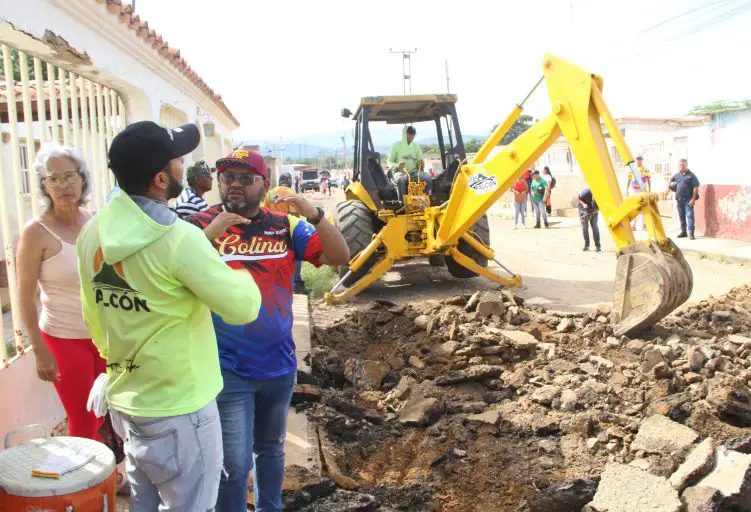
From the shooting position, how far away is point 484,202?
7.44m

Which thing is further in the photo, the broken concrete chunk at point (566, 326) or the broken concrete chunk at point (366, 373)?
the broken concrete chunk at point (566, 326)

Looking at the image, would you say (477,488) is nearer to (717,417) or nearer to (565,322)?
(717,417)

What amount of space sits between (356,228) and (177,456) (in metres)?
6.72

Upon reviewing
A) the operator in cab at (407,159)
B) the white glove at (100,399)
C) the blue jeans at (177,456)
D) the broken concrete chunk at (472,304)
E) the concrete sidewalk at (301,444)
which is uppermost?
the operator in cab at (407,159)

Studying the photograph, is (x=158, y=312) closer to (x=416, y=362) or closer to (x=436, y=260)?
(x=416, y=362)

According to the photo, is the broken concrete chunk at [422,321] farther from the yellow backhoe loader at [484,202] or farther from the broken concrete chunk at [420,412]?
the broken concrete chunk at [420,412]

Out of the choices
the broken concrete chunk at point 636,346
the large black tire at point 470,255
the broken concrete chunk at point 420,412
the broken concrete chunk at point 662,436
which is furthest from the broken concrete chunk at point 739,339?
the large black tire at point 470,255

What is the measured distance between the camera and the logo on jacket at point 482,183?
24.0ft

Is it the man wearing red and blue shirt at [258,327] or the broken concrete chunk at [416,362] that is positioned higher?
the man wearing red and blue shirt at [258,327]

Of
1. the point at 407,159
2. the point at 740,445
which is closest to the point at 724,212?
the point at 407,159

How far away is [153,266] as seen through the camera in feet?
6.53

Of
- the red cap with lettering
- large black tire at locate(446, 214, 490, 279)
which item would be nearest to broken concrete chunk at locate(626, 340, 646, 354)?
large black tire at locate(446, 214, 490, 279)

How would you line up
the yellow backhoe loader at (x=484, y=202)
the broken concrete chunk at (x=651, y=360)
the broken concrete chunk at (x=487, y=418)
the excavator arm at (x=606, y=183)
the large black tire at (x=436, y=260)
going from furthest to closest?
the large black tire at (x=436, y=260)
the yellow backhoe loader at (x=484, y=202)
the excavator arm at (x=606, y=183)
the broken concrete chunk at (x=651, y=360)
the broken concrete chunk at (x=487, y=418)

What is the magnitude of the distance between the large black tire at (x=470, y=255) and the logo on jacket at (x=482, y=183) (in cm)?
170
